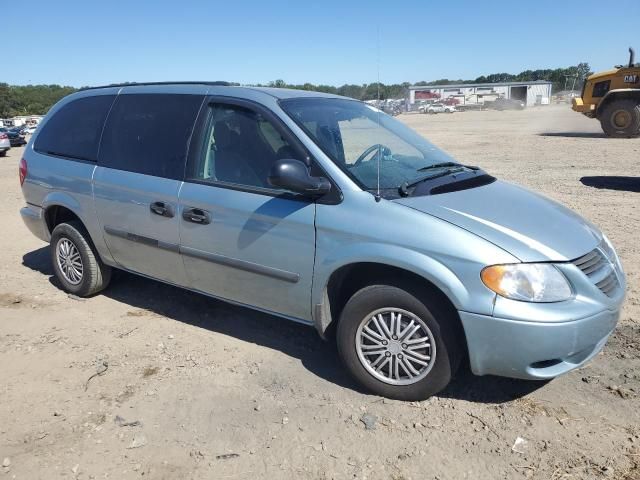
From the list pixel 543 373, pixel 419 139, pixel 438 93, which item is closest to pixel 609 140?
pixel 419 139

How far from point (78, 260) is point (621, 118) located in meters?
21.0

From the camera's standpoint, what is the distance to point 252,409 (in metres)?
3.13

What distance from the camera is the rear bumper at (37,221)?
196 inches

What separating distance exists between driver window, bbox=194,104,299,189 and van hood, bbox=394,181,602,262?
3.19 ft

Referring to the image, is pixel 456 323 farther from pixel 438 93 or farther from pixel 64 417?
pixel 438 93

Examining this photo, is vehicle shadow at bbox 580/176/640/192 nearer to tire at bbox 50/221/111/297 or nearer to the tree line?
tire at bbox 50/221/111/297

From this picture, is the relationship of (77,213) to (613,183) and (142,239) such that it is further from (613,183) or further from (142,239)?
(613,183)

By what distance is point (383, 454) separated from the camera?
2717 millimetres

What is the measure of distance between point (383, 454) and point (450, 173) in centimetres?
193

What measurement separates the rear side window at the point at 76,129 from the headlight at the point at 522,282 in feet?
11.1

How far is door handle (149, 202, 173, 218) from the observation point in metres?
3.82

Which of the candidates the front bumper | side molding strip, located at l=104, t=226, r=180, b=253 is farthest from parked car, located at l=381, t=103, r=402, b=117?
the front bumper

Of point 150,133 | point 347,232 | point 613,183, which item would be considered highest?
point 150,133

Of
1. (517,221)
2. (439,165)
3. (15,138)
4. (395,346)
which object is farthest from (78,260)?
(15,138)
